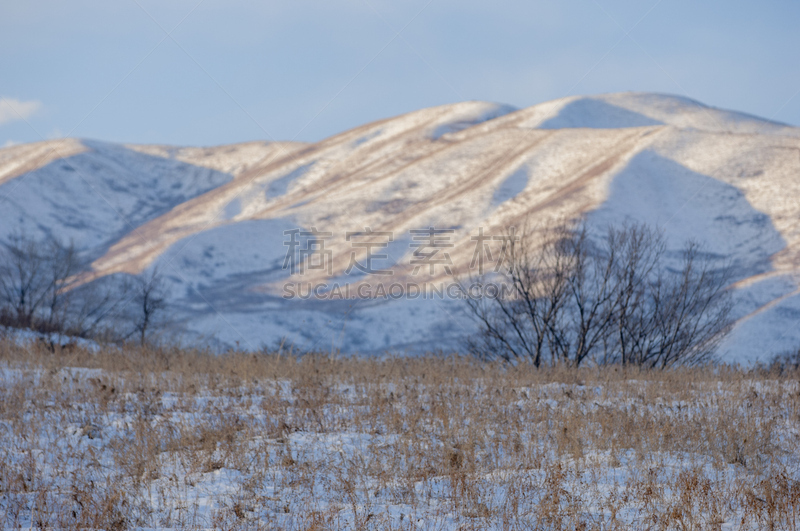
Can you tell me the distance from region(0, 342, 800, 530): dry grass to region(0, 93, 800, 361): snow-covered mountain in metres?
3.52

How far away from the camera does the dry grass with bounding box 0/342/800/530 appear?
12.4 feet

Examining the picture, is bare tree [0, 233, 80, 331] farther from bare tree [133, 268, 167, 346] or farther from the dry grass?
the dry grass

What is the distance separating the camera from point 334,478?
14.8 feet

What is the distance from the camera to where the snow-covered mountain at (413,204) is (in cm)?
3531

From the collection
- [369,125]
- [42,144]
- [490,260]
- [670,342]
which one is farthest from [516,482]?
[42,144]

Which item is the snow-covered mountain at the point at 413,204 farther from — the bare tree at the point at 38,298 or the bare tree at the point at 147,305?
the bare tree at the point at 38,298

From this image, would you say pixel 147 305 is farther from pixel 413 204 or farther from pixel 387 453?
pixel 413 204

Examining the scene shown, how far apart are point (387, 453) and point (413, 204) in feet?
173

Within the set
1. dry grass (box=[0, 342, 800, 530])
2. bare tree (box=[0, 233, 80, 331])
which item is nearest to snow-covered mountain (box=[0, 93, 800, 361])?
dry grass (box=[0, 342, 800, 530])

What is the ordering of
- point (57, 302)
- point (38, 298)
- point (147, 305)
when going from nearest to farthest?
point (57, 302) → point (38, 298) → point (147, 305)

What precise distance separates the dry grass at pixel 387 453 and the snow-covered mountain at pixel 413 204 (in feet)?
11.6

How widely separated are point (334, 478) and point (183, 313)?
3914 centimetres

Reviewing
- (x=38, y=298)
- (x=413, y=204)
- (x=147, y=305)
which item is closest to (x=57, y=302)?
(x=38, y=298)

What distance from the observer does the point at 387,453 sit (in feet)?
16.3
